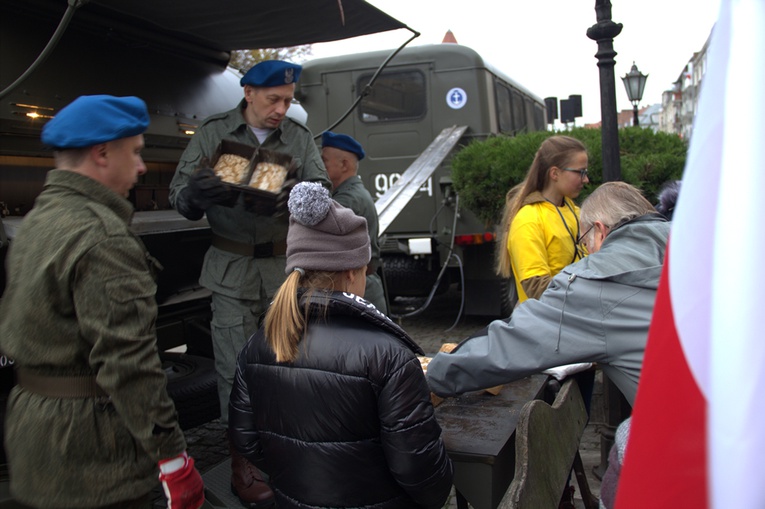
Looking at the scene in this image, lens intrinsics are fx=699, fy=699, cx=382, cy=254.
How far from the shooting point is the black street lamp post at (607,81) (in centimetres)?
496

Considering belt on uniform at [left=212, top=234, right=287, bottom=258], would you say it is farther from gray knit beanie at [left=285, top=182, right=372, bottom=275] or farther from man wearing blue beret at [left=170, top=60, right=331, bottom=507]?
gray knit beanie at [left=285, top=182, right=372, bottom=275]

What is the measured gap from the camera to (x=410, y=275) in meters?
8.27

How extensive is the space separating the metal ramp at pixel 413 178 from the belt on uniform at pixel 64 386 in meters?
3.47

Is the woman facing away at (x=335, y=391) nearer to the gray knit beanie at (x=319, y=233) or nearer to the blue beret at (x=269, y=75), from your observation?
the gray knit beanie at (x=319, y=233)

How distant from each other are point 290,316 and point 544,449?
0.95 meters

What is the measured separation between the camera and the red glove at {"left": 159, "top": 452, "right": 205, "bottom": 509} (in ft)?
6.12

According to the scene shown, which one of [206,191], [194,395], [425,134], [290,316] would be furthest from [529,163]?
[290,316]

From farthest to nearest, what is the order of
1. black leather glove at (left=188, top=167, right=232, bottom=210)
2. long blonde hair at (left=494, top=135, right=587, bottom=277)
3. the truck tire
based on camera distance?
the truck tire → long blonde hair at (left=494, top=135, right=587, bottom=277) → black leather glove at (left=188, top=167, right=232, bottom=210)

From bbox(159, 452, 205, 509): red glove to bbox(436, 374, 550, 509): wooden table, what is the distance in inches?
30.2

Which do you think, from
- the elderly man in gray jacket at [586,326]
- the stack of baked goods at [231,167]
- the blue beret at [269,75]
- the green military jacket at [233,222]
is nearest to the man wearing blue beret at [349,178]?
the green military jacket at [233,222]

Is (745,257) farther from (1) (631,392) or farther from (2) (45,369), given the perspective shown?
(2) (45,369)

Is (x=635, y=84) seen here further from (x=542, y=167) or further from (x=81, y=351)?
(x=81, y=351)

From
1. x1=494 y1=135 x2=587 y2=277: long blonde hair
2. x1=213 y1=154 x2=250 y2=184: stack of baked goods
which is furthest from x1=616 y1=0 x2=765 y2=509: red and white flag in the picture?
x1=494 y1=135 x2=587 y2=277: long blonde hair

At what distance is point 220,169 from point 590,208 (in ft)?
5.20
